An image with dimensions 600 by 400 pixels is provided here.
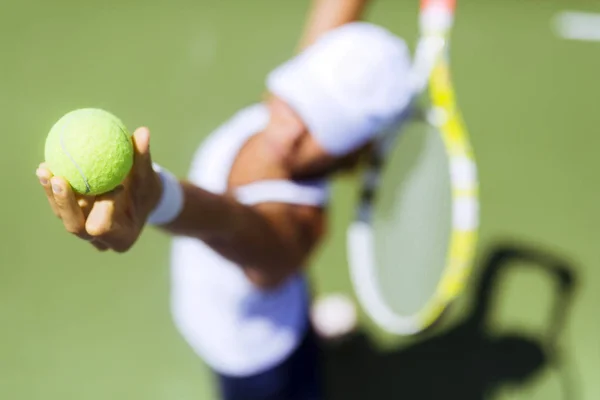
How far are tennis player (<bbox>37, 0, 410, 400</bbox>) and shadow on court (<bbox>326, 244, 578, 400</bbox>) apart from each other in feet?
0.74

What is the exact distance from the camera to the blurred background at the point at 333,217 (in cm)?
97

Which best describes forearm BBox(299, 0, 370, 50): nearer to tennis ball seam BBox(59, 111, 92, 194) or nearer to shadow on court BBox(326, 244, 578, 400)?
tennis ball seam BBox(59, 111, 92, 194)

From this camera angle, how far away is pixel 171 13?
4.12 ft

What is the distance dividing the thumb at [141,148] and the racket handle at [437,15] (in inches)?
15.8

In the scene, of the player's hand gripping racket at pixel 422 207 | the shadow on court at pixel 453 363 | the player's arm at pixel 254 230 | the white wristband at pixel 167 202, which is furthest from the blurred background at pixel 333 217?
the white wristband at pixel 167 202

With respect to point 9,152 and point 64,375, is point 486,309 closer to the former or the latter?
point 64,375

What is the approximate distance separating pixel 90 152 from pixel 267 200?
219 mm

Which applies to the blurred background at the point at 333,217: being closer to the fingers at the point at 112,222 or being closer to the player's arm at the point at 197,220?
the player's arm at the point at 197,220

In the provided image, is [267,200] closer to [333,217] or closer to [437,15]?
[437,15]

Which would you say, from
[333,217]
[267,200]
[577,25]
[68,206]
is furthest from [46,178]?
[577,25]

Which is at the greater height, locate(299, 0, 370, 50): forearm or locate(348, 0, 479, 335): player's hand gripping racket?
locate(299, 0, 370, 50): forearm

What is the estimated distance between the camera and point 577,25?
53.6 inches

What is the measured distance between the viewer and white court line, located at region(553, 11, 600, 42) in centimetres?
135

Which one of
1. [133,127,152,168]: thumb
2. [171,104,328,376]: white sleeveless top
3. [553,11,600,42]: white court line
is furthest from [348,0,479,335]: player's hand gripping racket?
[553,11,600,42]: white court line
